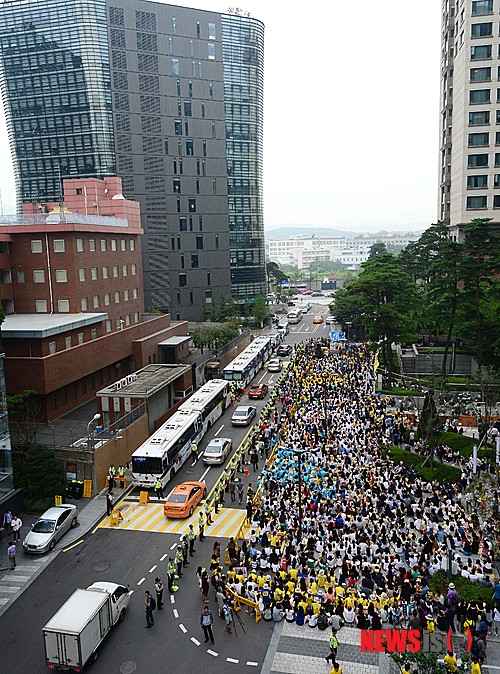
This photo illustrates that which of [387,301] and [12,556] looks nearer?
[12,556]

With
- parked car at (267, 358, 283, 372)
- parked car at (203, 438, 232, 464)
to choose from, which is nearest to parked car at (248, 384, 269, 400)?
parked car at (267, 358, 283, 372)

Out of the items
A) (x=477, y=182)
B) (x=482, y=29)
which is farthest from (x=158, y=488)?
(x=482, y=29)

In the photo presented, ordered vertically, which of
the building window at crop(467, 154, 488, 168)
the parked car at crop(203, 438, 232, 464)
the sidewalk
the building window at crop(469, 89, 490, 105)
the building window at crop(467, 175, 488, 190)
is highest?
the building window at crop(469, 89, 490, 105)

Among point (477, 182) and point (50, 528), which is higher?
point (477, 182)

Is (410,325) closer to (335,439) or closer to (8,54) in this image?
(335,439)

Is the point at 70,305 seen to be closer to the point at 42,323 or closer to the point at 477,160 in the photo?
the point at 42,323

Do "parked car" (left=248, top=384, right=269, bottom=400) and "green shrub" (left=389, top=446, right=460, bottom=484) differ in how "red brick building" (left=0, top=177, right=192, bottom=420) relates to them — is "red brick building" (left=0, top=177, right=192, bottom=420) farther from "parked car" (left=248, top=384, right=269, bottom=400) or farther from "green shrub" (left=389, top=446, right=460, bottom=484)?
"green shrub" (left=389, top=446, right=460, bottom=484)

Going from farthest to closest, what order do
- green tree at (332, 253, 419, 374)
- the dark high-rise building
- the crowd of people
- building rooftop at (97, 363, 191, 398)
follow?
the dark high-rise building < green tree at (332, 253, 419, 374) < building rooftop at (97, 363, 191, 398) < the crowd of people
